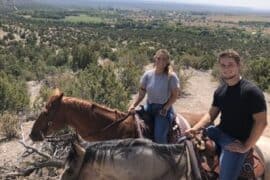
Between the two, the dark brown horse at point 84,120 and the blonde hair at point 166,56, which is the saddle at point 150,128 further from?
the blonde hair at point 166,56

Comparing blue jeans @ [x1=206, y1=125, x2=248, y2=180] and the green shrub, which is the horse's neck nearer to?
blue jeans @ [x1=206, y1=125, x2=248, y2=180]

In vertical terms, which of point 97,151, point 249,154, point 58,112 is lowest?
point 58,112

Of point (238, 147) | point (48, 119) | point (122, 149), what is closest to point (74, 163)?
point (122, 149)

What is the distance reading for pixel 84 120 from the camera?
24.1 feet

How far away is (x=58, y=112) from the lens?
24.1ft

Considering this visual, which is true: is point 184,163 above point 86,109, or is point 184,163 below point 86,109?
above

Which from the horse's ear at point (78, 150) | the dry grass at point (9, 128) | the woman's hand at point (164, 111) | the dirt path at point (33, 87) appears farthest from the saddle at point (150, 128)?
the dirt path at point (33, 87)

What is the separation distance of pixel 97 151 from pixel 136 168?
0.39 meters

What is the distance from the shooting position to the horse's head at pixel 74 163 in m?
3.74

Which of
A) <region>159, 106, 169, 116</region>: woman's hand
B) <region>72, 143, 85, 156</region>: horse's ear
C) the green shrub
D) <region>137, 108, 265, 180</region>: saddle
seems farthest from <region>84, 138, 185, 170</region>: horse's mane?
the green shrub

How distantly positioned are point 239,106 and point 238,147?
1.32 ft

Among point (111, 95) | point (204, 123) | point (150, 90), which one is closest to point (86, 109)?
point (150, 90)

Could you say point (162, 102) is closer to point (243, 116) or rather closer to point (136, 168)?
point (243, 116)

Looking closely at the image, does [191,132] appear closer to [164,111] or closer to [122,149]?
[122,149]
